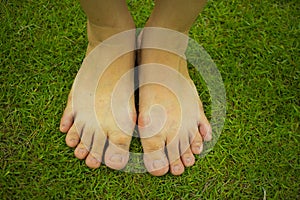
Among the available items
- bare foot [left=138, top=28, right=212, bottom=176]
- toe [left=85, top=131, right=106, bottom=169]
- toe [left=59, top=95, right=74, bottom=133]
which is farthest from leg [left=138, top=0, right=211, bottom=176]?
toe [left=59, top=95, right=74, bottom=133]

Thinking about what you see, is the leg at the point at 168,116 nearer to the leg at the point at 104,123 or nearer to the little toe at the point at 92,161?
the leg at the point at 104,123

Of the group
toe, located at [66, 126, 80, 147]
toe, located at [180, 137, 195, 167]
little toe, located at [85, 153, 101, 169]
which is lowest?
little toe, located at [85, 153, 101, 169]

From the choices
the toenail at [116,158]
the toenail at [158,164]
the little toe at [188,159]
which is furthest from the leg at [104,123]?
the little toe at [188,159]

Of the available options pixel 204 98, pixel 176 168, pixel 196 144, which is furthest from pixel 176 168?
pixel 204 98

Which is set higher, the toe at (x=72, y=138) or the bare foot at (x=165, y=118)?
the bare foot at (x=165, y=118)

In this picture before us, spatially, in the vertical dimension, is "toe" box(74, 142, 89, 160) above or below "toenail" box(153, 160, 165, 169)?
below

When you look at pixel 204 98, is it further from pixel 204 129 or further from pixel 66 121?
pixel 66 121

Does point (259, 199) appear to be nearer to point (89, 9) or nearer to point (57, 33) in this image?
point (89, 9)

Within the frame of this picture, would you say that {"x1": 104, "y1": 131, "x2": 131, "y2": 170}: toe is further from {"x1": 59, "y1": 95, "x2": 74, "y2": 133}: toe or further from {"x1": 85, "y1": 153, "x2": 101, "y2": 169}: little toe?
{"x1": 59, "y1": 95, "x2": 74, "y2": 133}: toe
